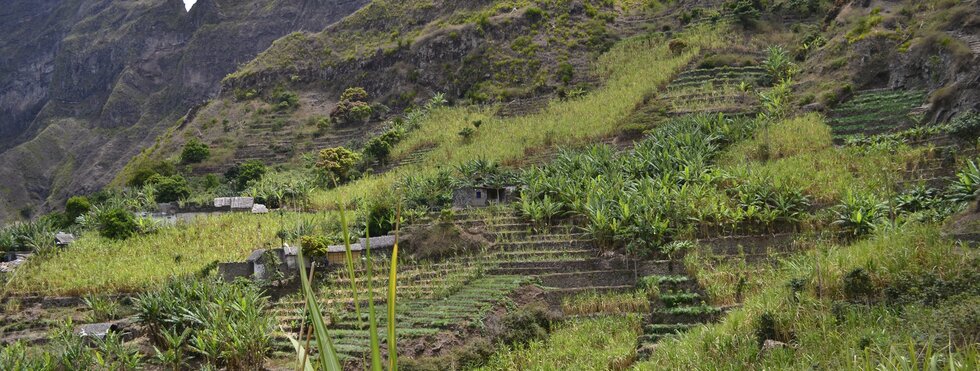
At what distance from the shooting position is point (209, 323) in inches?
466

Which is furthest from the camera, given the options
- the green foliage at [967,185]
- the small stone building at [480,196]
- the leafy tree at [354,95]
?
the leafy tree at [354,95]

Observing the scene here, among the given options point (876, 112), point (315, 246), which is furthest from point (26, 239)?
point (876, 112)

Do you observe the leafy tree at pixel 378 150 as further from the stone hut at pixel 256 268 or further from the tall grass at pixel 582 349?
the tall grass at pixel 582 349

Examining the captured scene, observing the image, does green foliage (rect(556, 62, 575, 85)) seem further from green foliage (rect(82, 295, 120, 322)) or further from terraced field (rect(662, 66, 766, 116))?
green foliage (rect(82, 295, 120, 322))

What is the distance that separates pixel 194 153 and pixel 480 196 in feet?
78.1

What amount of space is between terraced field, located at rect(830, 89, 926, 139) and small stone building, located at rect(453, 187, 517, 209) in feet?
32.7

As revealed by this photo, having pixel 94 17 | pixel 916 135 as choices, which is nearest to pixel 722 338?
pixel 916 135

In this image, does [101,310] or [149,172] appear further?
[149,172]

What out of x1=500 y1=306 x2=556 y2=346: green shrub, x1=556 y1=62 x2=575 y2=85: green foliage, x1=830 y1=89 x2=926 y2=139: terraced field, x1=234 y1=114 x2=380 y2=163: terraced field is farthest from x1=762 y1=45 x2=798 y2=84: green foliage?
x1=234 y1=114 x2=380 y2=163: terraced field

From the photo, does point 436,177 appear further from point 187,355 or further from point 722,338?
point 722,338

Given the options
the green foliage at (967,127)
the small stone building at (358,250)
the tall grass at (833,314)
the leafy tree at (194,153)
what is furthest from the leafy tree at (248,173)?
the tall grass at (833,314)

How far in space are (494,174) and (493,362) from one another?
12.6m

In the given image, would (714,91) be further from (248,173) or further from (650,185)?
(248,173)

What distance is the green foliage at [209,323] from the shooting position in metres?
11.1
